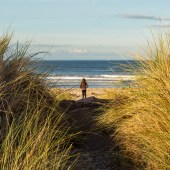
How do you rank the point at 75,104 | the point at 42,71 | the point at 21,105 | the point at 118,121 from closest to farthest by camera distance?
the point at 21,105 → the point at 118,121 → the point at 42,71 → the point at 75,104

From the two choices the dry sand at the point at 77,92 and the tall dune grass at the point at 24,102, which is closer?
the tall dune grass at the point at 24,102

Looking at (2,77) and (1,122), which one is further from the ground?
(2,77)

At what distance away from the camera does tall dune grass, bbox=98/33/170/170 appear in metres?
6.45

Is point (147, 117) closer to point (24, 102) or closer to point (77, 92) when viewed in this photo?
point (24, 102)

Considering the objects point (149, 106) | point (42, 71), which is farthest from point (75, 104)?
point (149, 106)

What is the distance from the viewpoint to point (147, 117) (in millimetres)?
7004

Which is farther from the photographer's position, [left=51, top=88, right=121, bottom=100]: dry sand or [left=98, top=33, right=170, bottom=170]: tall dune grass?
[left=51, top=88, right=121, bottom=100]: dry sand

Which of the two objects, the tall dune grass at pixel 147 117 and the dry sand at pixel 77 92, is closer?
the tall dune grass at pixel 147 117

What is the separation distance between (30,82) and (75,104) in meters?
3.27

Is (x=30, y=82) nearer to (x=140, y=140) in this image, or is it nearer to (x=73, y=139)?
(x=73, y=139)

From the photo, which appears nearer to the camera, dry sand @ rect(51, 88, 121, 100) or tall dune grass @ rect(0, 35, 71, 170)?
tall dune grass @ rect(0, 35, 71, 170)

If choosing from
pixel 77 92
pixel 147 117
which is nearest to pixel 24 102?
pixel 147 117

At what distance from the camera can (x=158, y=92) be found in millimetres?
6926

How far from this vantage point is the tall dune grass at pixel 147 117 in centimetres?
645
